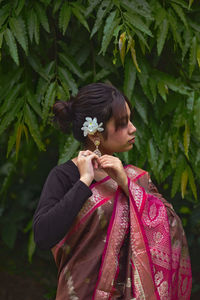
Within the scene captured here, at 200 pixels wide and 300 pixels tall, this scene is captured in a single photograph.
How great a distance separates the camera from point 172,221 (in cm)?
172

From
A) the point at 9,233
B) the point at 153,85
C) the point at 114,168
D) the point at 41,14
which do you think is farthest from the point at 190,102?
the point at 9,233

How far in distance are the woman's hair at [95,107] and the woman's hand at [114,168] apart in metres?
0.12

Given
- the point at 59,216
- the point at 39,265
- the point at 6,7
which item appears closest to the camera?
the point at 59,216

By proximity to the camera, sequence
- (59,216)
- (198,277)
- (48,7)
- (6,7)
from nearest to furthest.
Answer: (59,216), (6,7), (48,7), (198,277)

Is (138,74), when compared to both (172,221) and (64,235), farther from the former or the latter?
(64,235)

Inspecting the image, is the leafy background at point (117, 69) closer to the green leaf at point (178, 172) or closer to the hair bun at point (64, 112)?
the green leaf at point (178, 172)

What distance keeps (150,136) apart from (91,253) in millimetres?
1222

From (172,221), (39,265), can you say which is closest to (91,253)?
(172,221)

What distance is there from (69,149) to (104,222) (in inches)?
39.0

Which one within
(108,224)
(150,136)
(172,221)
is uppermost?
(108,224)

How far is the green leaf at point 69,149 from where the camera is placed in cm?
251

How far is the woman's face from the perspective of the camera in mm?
1634

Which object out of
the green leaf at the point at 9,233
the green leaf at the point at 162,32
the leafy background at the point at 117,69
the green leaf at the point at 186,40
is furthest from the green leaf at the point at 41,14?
the green leaf at the point at 9,233

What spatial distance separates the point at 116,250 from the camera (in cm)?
157
